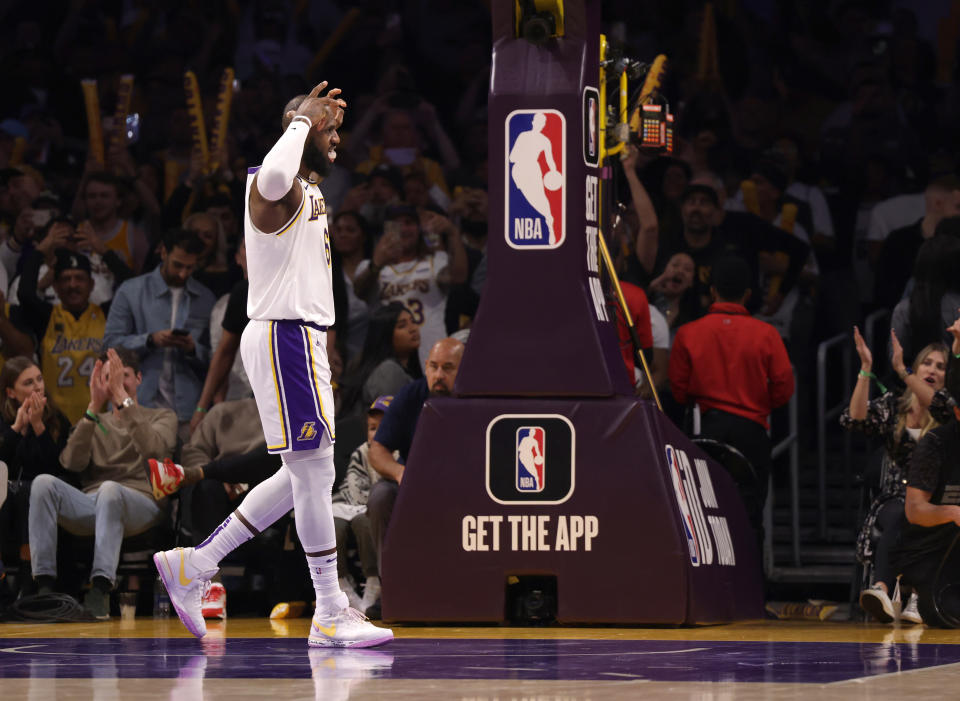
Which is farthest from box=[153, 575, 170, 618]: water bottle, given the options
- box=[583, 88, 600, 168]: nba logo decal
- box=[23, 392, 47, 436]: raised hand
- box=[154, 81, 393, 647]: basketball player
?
box=[583, 88, 600, 168]: nba logo decal

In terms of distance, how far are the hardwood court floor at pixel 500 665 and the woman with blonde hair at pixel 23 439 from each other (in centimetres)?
197

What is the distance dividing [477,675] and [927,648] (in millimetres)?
2078

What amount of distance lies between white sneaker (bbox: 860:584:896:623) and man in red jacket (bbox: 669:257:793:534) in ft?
2.79

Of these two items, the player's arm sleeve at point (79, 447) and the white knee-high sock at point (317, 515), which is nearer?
the white knee-high sock at point (317, 515)

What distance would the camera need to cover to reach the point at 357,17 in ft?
45.3

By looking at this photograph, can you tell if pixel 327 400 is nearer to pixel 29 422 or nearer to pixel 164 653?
pixel 164 653

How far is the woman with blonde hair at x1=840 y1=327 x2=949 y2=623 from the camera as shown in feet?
27.8

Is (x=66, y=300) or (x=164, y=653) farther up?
(x=66, y=300)

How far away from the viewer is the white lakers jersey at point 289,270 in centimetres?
605

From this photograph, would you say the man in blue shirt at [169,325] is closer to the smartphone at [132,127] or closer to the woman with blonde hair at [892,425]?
the smartphone at [132,127]

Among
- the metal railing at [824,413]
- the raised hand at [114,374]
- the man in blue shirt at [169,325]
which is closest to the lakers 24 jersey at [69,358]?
the man in blue shirt at [169,325]

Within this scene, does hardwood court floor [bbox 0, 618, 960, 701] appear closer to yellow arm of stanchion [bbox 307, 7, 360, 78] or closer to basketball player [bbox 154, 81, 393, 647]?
basketball player [bbox 154, 81, 393, 647]

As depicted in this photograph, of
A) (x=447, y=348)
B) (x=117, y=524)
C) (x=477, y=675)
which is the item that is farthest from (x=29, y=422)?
(x=477, y=675)

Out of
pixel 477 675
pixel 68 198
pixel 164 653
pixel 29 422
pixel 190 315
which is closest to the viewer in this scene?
pixel 477 675
